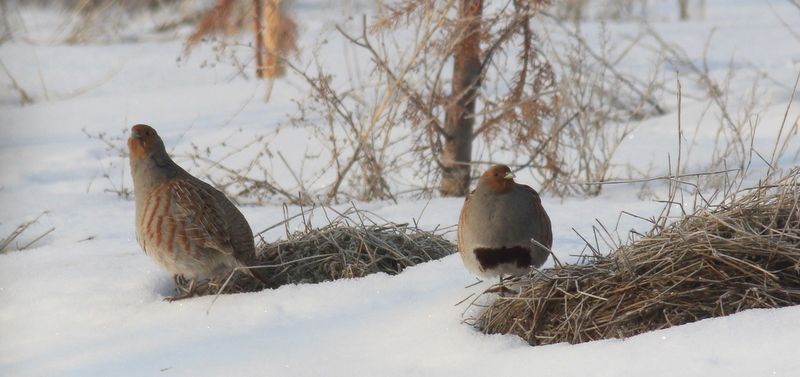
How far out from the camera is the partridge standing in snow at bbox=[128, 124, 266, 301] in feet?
11.9

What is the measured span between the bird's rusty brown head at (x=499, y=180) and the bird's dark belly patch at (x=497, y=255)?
20 centimetres

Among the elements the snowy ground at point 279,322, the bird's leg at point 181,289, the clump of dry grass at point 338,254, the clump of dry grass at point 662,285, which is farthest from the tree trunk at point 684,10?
the clump of dry grass at point 662,285

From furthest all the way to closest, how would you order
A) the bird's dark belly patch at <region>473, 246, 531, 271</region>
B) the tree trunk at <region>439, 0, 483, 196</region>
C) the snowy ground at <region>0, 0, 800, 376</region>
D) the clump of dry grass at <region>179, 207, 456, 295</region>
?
the tree trunk at <region>439, 0, 483, 196</region> → the clump of dry grass at <region>179, 207, 456, 295</region> → the bird's dark belly patch at <region>473, 246, 531, 271</region> → the snowy ground at <region>0, 0, 800, 376</region>

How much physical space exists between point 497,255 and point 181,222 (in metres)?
1.20

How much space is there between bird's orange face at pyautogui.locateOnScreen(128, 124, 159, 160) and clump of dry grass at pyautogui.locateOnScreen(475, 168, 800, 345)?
146 centimetres

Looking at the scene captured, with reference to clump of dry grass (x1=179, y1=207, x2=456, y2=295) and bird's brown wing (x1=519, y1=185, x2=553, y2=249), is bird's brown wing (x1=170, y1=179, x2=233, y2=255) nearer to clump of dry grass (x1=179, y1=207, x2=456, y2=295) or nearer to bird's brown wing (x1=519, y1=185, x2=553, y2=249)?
clump of dry grass (x1=179, y1=207, x2=456, y2=295)

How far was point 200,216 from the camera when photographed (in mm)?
3682

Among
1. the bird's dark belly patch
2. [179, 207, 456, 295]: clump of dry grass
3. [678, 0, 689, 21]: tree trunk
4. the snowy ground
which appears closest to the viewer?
the snowy ground

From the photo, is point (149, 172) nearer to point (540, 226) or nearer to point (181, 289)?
point (181, 289)

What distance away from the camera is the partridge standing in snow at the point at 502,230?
3.15 m

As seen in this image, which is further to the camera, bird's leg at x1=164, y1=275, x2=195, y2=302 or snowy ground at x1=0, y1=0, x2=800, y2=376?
bird's leg at x1=164, y1=275, x2=195, y2=302

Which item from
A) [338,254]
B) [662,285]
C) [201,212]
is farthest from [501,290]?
[201,212]

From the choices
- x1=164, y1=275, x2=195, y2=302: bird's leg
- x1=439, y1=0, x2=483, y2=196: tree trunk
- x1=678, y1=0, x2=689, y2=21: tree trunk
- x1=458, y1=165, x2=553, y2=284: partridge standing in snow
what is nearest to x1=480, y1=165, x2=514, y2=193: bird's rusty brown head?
x1=458, y1=165, x2=553, y2=284: partridge standing in snow

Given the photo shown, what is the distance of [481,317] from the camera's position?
305 cm
